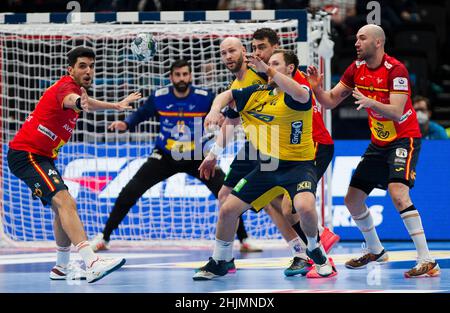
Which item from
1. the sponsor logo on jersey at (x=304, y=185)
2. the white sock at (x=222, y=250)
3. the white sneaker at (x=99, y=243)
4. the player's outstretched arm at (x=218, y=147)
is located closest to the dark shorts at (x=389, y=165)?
the sponsor logo on jersey at (x=304, y=185)

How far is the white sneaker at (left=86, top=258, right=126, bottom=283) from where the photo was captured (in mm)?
8688

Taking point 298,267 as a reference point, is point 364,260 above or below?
below

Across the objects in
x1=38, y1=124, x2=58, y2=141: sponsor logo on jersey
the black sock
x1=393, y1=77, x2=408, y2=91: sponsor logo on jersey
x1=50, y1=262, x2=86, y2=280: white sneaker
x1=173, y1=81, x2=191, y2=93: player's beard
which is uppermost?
x1=393, y1=77, x2=408, y2=91: sponsor logo on jersey

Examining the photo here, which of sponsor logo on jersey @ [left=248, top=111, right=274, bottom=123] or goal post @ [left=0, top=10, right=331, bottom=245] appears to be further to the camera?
goal post @ [left=0, top=10, right=331, bottom=245]

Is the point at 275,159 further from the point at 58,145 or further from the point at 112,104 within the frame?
the point at 58,145

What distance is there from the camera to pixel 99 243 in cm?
1203

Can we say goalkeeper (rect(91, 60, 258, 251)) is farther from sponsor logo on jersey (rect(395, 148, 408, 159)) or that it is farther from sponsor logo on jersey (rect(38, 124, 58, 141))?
sponsor logo on jersey (rect(395, 148, 408, 159))

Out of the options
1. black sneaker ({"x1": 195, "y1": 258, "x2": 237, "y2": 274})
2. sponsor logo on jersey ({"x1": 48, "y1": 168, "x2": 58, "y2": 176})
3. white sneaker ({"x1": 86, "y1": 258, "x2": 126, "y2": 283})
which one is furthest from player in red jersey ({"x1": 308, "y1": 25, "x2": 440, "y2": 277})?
sponsor logo on jersey ({"x1": 48, "y1": 168, "x2": 58, "y2": 176})

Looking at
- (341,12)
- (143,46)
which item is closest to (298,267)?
(143,46)

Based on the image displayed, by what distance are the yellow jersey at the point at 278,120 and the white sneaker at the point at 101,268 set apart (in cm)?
166

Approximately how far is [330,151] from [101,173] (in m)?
4.24

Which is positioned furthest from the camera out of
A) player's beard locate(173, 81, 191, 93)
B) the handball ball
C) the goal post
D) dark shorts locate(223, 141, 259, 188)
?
the goal post

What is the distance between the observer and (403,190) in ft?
30.3

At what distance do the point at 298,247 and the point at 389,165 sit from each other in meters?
1.14
